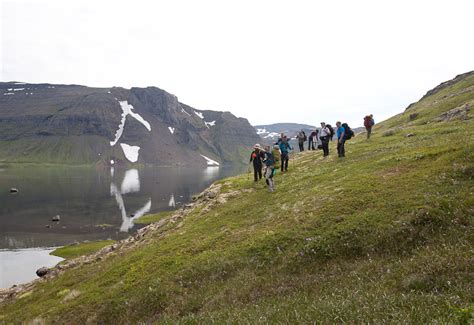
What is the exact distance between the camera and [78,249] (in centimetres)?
6247

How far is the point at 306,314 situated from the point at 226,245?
38.2ft

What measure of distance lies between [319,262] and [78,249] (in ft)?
198

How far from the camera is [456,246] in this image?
36.4 feet

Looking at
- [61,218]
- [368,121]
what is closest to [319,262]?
[368,121]

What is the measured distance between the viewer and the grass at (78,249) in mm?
59469

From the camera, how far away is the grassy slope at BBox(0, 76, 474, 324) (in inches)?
350

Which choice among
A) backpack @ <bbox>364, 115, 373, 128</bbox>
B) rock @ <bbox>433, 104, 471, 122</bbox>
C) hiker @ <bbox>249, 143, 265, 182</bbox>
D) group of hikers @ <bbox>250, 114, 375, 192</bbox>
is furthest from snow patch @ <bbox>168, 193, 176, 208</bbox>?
rock @ <bbox>433, 104, 471, 122</bbox>

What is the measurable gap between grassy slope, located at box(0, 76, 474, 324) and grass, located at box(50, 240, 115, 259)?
119 ft

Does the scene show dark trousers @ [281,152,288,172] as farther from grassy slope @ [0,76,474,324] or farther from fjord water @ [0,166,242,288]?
fjord water @ [0,166,242,288]

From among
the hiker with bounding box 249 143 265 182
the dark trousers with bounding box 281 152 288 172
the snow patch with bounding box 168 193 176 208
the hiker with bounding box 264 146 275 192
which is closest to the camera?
the hiker with bounding box 264 146 275 192

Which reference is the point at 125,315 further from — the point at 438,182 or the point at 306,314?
the point at 438,182

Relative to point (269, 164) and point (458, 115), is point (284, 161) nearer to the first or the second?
point (269, 164)

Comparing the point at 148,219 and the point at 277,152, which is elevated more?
the point at 277,152

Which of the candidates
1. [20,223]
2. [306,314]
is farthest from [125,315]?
[20,223]
